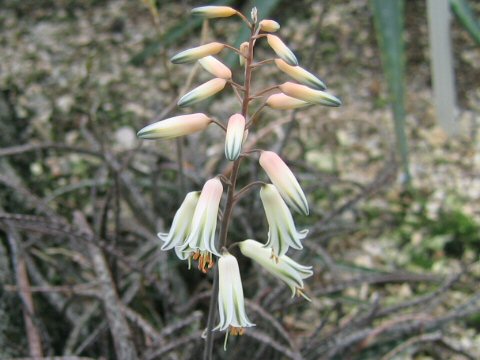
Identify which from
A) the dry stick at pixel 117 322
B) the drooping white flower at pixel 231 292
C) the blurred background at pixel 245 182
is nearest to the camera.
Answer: the drooping white flower at pixel 231 292

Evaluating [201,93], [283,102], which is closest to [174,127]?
[201,93]

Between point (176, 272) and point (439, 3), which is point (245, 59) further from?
point (439, 3)

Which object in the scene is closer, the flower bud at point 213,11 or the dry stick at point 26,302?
the flower bud at point 213,11

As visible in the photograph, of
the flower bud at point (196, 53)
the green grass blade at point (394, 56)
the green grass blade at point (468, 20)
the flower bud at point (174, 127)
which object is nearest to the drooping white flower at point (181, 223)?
the flower bud at point (174, 127)

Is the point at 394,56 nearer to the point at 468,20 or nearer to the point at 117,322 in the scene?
the point at 468,20

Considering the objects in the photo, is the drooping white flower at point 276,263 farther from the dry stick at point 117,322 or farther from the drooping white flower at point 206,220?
the dry stick at point 117,322

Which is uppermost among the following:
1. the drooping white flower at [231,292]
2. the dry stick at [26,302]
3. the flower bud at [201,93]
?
the flower bud at [201,93]

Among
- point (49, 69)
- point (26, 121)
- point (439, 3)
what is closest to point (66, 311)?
point (26, 121)
